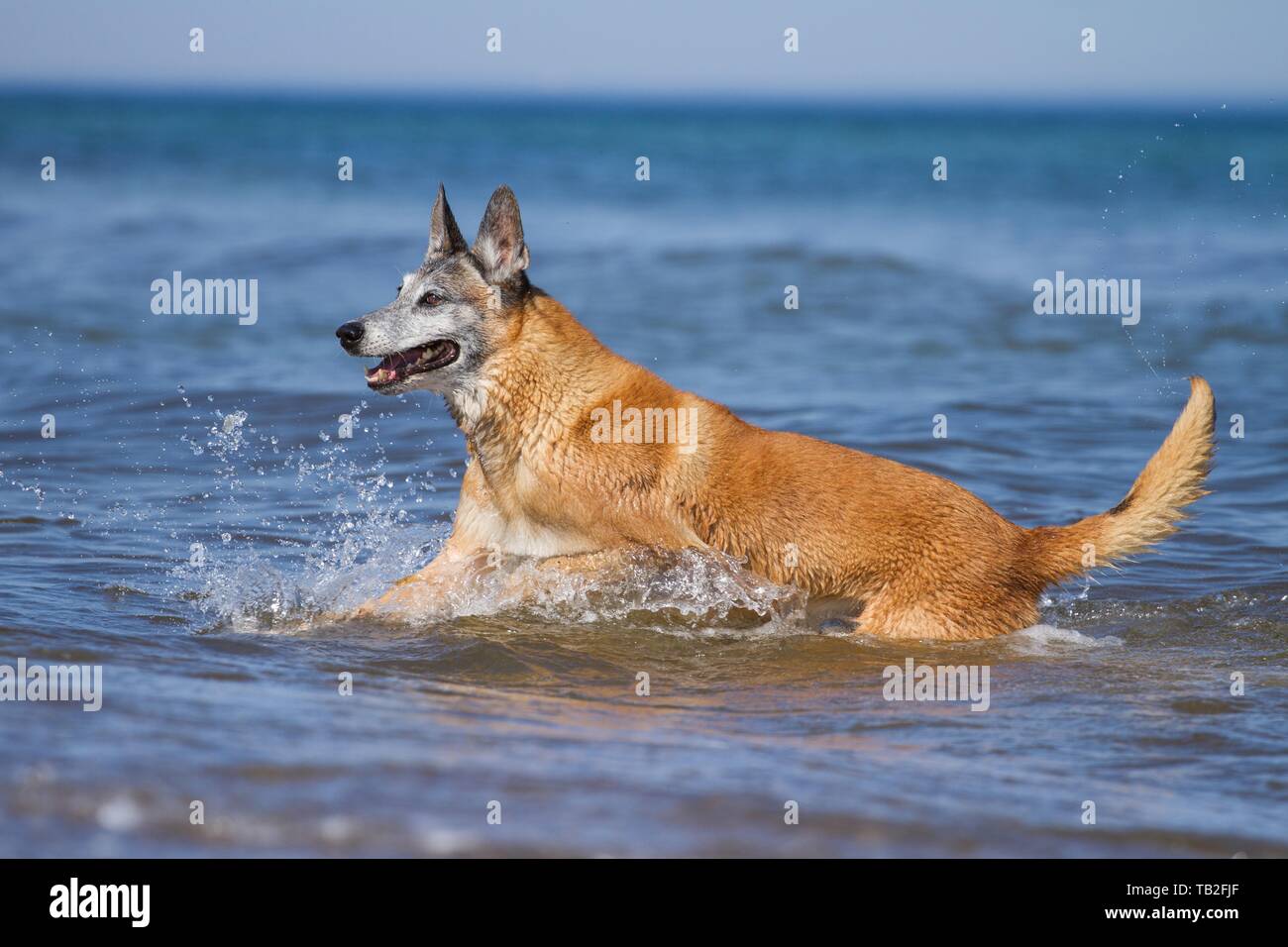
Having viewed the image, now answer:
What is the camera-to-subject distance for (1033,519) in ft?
33.0

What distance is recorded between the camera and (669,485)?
7.04m

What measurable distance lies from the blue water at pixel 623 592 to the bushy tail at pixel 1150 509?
0.39 m

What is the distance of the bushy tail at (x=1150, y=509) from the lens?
6832 mm

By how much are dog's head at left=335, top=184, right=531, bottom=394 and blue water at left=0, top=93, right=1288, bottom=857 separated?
1208 mm

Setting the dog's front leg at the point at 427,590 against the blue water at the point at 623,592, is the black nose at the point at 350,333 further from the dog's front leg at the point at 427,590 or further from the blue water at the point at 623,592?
the blue water at the point at 623,592

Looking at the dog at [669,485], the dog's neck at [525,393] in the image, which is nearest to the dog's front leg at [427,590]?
the dog at [669,485]

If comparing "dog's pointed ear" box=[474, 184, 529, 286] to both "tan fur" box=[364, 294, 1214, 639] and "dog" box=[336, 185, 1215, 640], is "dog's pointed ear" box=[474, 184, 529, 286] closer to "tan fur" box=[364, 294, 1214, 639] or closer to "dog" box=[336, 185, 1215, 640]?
"dog" box=[336, 185, 1215, 640]

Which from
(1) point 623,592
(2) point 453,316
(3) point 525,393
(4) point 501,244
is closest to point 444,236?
(4) point 501,244

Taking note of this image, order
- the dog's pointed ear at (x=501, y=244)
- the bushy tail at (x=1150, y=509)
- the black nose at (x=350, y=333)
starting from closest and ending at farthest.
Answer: the bushy tail at (x=1150, y=509)
the black nose at (x=350, y=333)
the dog's pointed ear at (x=501, y=244)

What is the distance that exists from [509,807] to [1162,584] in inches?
213

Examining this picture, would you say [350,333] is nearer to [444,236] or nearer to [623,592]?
[444,236]
